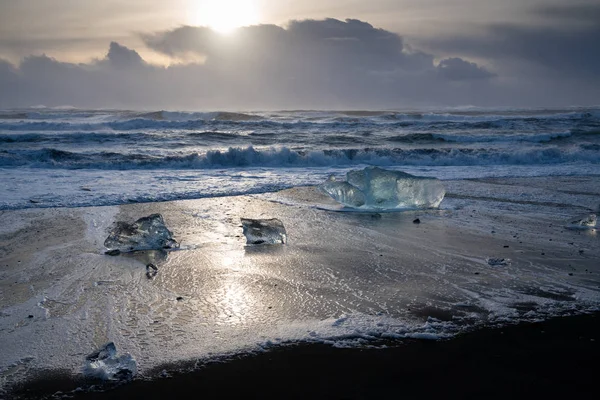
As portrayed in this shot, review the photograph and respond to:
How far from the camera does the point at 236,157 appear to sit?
14156 mm

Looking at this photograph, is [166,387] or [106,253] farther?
[106,253]

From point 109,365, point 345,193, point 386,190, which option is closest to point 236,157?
point 345,193

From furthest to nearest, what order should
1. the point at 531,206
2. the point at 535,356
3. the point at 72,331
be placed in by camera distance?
the point at 531,206 < the point at 72,331 < the point at 535,356

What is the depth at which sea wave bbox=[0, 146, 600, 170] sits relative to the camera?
44.8ft

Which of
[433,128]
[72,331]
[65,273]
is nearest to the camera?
[72,331]

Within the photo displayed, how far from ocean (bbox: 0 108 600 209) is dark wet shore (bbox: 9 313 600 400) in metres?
5.90

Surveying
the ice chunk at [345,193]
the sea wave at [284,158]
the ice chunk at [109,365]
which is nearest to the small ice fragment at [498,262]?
the ice chunk at [345,193]

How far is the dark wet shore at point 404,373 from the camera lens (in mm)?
2758

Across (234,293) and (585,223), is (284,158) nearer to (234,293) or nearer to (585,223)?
(585,223)

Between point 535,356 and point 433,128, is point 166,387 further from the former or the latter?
point 433,128

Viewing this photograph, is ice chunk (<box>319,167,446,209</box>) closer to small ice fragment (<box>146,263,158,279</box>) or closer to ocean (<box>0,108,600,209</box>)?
ocean (<box>0,108,600,209</box>)

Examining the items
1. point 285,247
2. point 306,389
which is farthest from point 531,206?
point 306,389

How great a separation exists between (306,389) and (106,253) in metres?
3.24

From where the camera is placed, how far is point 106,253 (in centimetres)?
532
